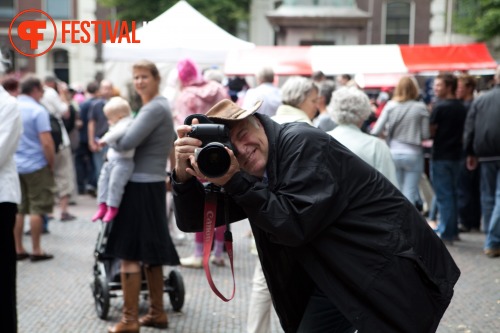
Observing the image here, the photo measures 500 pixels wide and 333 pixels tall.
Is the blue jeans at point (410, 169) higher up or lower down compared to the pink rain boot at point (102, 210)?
lower down

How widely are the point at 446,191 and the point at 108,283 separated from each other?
507 cm

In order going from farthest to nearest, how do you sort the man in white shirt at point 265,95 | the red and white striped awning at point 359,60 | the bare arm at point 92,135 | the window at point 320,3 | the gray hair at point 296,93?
the window at point 320,3
the bare arm at point 92,135
the red and white striped awning at point 359,60
the man in white shirt at point 265,95
the gray hair at point 296,93

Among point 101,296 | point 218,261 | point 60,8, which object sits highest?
point 60,8

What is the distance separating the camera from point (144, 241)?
6.22m

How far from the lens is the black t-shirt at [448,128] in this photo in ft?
33.7

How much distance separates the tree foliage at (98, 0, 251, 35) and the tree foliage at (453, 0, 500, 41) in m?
9.46

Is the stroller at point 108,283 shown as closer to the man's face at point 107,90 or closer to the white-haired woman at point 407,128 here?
the white-haired woman at point 407,128

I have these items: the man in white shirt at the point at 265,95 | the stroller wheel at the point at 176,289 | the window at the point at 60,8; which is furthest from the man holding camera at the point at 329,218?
the window at the point at 60,8

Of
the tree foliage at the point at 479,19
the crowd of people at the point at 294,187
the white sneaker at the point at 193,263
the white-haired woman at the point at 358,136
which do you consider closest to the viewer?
the crowd of people at the point at 294,187

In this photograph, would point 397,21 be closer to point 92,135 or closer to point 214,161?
point 92,135

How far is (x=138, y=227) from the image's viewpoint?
623cm

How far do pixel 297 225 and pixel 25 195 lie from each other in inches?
270

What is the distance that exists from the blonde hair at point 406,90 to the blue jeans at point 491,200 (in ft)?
3.84

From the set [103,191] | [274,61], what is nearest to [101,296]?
[103,191]
